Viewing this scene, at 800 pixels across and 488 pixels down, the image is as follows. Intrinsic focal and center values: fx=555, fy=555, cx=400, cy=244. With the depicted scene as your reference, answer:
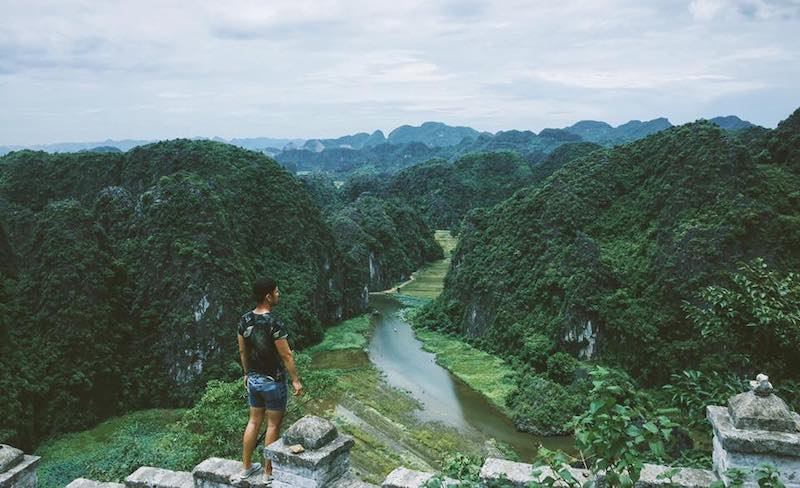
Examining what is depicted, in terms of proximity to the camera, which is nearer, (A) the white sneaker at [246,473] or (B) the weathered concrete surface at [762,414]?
(B) the weathered concrete surface at [762,414]

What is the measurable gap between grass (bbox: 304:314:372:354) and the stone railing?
3618cm

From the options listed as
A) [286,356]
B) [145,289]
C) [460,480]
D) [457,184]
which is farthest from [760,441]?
[457,184]

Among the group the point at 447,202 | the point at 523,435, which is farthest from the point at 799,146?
the point at 447,202

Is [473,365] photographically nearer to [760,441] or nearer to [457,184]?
[760,441]

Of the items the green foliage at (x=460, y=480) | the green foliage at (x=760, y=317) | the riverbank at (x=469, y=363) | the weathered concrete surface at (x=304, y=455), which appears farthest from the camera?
the riverbank at (x=469, y=363)

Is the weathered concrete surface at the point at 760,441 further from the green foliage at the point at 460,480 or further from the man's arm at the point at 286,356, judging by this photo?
the man's arm at the point at 286,356

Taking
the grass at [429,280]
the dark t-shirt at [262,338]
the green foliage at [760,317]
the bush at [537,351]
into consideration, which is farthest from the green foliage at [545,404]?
the grass at [429,280]

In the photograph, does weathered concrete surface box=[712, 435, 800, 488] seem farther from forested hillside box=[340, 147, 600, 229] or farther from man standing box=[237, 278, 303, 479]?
forested hillside box=[340, 147, 600, 229]

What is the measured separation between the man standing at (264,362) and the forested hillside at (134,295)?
25.7 meters

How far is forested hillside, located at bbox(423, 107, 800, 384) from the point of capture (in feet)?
103

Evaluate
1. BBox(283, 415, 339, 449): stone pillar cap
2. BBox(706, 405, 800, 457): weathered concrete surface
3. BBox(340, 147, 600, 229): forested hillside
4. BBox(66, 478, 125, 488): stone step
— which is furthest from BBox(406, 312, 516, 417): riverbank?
BBox(340, 147, 600, 229): forested hillside

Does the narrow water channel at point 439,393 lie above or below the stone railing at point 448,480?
below

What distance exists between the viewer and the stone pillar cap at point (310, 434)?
4.90m

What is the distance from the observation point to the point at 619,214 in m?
42.5
